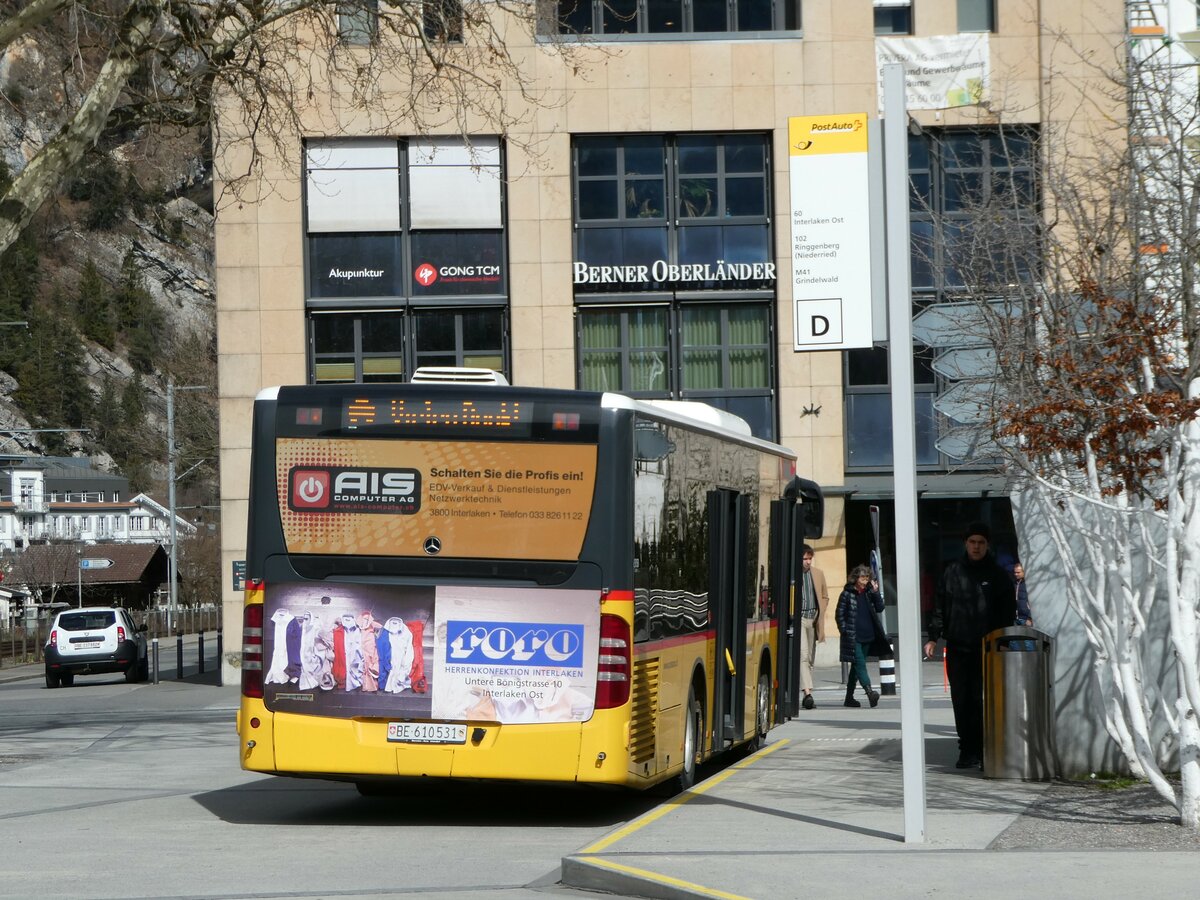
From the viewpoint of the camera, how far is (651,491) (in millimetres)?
12188

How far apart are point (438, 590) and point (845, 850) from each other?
10.5ft

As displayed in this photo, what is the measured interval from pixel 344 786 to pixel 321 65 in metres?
21.1

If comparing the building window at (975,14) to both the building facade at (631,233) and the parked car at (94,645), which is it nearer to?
the building facade at (631,233)

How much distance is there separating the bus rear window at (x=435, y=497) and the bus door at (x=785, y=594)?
5494 mm

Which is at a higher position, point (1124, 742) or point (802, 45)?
point (802, 45)

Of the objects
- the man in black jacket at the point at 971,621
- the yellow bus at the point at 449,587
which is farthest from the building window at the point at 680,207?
the yellow bus at the point at 449,587

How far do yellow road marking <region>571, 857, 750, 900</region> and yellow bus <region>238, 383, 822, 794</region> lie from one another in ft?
7.24

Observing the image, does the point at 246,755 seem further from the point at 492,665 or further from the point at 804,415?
the point at 804,415

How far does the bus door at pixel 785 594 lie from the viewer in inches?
672

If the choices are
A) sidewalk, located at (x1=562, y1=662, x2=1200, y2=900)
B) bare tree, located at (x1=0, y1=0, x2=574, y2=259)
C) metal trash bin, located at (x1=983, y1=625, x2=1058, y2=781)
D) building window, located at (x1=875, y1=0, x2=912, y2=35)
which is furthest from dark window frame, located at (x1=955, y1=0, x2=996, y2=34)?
metal trash bin, located at (x1=983, y1=625, x2=1058, y2=781)

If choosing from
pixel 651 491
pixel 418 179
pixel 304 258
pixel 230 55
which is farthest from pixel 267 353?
pixel 651 491

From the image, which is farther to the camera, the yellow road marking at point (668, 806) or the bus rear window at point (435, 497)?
the bus rear window at point (435, 497)

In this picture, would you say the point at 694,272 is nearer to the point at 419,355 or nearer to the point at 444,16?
the point at 419,355

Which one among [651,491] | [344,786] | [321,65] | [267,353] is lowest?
[344,786]
